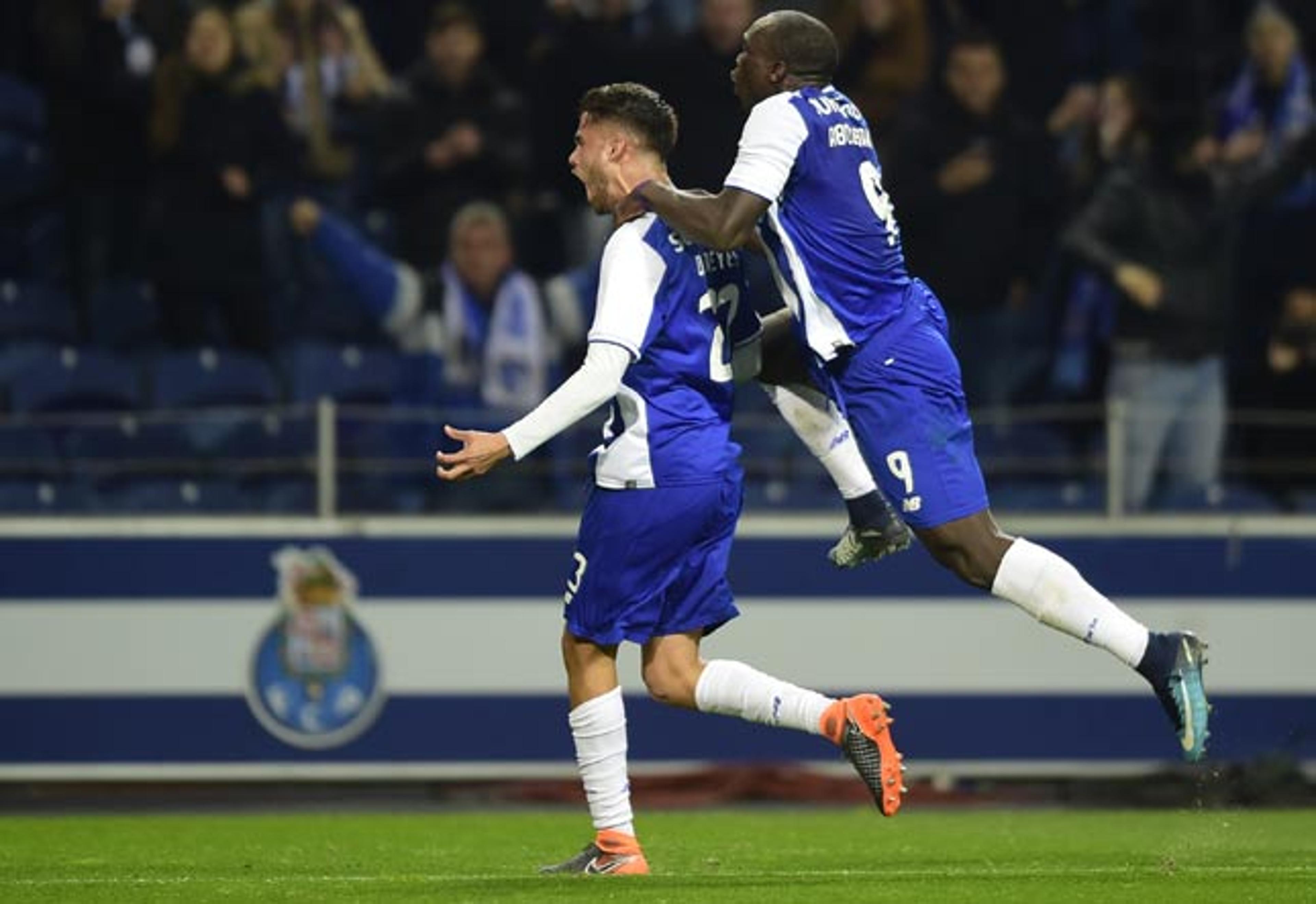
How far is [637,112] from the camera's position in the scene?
8.02 m

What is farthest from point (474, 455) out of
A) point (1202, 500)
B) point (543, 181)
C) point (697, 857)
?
point (543, 181)

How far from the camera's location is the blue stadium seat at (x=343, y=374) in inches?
530

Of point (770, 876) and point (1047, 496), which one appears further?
point (1047, 496)

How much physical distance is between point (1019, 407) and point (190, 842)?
528 centimetres

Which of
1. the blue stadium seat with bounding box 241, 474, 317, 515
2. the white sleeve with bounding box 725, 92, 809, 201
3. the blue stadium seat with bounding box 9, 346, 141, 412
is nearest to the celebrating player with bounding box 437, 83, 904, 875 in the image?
the white sleeve with bounding box 725, 92, 809, 201

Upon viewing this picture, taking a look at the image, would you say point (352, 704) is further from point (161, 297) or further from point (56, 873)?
point (56, 873)

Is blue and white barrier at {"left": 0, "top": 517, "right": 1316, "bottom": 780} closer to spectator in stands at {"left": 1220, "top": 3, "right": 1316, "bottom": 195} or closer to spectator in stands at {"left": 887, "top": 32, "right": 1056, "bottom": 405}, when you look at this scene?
spectator in stands at {"left": 887, "top": 32, "right": 1056, "bottom": 405}

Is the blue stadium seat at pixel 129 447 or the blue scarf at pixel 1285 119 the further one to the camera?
the blue scarf at pixel 1285 119

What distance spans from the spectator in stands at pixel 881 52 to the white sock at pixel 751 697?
657 cm

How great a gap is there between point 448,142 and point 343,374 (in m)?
1.41

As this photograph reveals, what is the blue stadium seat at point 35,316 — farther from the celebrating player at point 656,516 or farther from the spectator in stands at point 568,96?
the celebrating player at point 656,516

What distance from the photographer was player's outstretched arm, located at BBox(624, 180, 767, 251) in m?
7.74

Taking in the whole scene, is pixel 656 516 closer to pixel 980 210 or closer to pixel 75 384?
pixel 75 384

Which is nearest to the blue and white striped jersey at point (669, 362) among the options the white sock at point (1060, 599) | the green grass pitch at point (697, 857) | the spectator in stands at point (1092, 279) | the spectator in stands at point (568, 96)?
the white sock at point (1060, 599)
